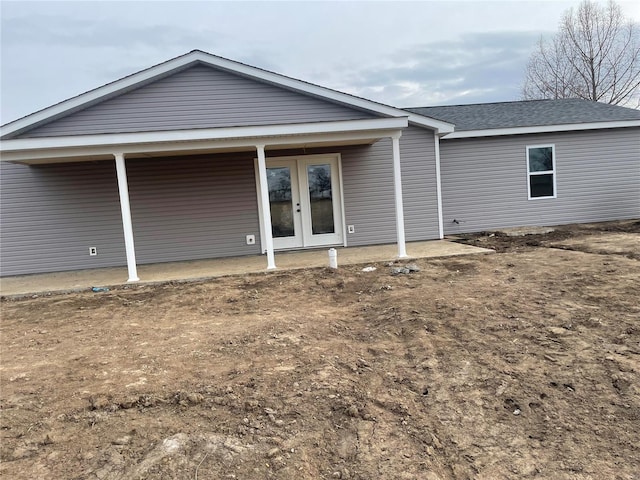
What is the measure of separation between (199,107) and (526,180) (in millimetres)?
8093

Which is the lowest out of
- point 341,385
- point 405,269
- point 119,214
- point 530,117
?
point 341,385

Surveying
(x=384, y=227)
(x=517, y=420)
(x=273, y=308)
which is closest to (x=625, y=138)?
(x=384, y=227)

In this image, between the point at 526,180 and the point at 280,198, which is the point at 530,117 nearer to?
the point at 526,180

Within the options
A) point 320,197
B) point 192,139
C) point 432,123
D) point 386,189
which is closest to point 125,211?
point 192,139

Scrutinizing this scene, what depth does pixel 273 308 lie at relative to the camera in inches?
215

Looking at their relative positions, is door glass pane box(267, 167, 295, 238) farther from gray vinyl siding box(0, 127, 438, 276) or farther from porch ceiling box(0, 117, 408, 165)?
porch ceiling box(0, 117, 408, 165)

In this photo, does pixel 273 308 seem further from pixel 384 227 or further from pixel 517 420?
pixel 384 227

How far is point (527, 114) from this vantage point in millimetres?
11883

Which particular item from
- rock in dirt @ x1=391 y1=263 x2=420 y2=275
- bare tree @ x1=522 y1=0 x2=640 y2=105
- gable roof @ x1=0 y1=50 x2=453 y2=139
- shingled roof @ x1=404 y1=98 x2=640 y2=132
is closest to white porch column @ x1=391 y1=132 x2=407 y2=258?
gable roof @ x1=0 y1=50 x2=453 y2=139

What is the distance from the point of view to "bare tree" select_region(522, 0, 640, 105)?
22812 mm

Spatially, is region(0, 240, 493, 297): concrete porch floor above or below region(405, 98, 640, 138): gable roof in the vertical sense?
below

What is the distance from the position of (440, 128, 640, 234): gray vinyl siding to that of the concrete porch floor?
6.45 feet

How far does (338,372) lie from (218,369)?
991mm

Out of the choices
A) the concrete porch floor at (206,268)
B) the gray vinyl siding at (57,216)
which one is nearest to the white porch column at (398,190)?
the concrete porch floor at (206,268)
